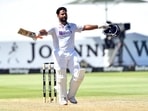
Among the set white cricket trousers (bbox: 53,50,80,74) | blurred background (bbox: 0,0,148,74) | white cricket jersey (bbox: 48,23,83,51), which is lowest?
blurred background (bbox: 0,0,148,74)

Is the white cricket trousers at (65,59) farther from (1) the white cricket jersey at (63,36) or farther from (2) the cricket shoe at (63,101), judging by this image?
(2) the cricket shoe at (63,101)

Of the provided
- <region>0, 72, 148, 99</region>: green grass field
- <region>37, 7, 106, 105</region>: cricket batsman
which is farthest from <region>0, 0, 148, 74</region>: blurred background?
<region>37, 7, 106, 105</region>: cricket batsman

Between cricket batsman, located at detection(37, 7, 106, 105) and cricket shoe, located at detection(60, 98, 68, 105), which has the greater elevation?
cricket batsman, located at detection(37, 7, 106, 105)

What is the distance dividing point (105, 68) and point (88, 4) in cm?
619

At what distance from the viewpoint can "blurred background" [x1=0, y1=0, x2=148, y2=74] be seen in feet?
143

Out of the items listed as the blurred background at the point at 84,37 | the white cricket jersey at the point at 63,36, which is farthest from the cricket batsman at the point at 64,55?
the blurred background at the point at 84,37

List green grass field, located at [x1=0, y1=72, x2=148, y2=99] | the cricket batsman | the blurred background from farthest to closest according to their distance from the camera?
the blurred background
green grass field, located at [x1=0, y1=72, x2=148, y2=99]
the cricket batsman

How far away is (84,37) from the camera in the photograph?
4519 centimetres

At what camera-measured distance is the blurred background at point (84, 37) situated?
43.6m

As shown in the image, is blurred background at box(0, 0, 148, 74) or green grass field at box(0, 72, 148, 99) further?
blurred background at box(0, 0, 148, 74)

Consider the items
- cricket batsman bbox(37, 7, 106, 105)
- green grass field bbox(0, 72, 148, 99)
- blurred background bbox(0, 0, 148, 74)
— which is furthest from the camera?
blurred background bbox(0, 0, 148, 74)

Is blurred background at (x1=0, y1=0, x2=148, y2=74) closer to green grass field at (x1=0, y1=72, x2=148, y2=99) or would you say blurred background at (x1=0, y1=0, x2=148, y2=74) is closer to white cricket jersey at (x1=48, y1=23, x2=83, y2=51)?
green grass field at (x1=0, y1=72, x2=148, y2=99)

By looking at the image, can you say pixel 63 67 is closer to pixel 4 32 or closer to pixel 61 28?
pixel 61 28

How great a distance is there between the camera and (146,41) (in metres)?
Result: 45.6
